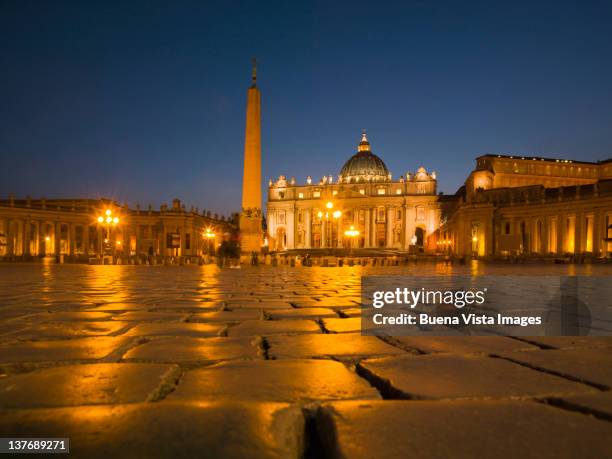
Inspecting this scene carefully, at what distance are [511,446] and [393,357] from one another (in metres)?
1.33

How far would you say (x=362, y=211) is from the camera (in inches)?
3883

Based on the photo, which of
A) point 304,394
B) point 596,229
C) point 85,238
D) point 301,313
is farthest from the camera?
point 85,238

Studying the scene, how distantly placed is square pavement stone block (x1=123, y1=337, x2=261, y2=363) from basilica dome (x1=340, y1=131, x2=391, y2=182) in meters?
105

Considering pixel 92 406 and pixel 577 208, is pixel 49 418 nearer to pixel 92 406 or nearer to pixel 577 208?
pixel 92 406

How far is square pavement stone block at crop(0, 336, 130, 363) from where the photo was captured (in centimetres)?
268

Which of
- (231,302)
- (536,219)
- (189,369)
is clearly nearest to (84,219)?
(536,219)

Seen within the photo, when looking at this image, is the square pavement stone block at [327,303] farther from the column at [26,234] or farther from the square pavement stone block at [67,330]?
the column at [26,234]

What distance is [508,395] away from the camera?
1865 millimetres

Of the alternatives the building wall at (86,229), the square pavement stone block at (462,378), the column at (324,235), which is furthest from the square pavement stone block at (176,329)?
the column at (324,235)

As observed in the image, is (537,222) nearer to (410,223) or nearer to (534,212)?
(534,212)

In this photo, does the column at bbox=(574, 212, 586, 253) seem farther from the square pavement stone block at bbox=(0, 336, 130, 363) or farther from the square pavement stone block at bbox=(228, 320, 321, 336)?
the square pavement stone block at bbox=(0, 336, 130, 363)

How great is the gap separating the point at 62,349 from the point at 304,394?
1.82 meters

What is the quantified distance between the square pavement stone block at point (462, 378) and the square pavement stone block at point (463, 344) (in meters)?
0.28

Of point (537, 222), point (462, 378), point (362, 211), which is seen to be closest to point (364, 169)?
point (362, 211)
